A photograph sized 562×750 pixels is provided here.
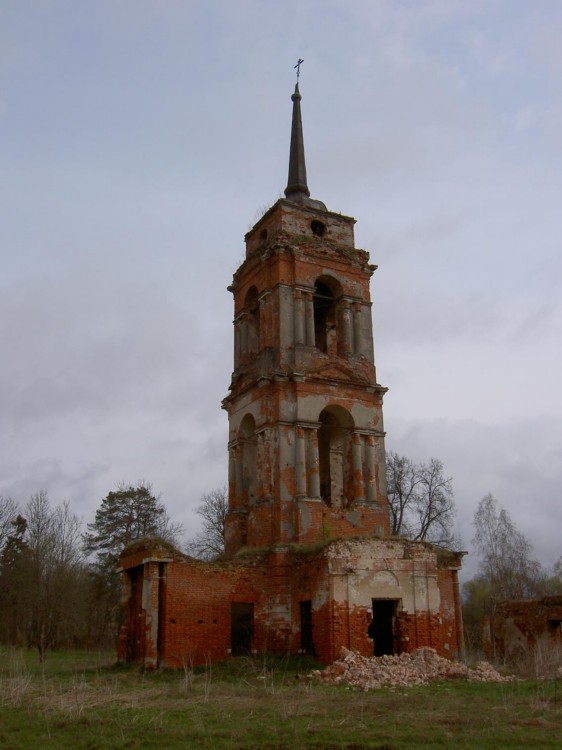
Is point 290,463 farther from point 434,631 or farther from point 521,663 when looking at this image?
point 521,663

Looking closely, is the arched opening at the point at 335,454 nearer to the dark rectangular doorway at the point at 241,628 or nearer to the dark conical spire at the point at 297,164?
the dark rectangular doorway at the point at 241,628

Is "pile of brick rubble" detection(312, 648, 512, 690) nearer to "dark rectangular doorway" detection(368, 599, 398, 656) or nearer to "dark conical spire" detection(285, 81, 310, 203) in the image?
"dark rectangular doorway" detection(368, 599, 398, 656)

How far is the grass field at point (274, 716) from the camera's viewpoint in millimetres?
7973

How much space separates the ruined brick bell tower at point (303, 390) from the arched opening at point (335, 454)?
3cm

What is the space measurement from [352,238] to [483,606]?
25811 mm

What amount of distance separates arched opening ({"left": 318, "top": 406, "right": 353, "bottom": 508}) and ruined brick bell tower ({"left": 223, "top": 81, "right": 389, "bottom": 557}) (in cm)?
3

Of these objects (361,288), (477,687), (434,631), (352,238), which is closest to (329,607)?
(434,631)

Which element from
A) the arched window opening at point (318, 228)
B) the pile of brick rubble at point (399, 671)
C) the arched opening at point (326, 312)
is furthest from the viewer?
the arched window opening at point (318, 228)

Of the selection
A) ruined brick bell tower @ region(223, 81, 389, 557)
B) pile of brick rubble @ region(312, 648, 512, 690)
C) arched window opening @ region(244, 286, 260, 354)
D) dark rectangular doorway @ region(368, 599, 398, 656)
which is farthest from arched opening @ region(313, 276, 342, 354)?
pile of brick rubble @ region(312, 648, 512, 690)

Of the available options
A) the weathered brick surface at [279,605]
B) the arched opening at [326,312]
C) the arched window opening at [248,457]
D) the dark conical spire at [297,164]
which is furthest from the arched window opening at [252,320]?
the weathered brick surface at [279,605]

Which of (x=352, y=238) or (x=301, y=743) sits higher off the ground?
(x=352, y=238)

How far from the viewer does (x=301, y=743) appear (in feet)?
25.8

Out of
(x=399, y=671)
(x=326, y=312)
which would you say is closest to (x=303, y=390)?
(x=326, y=312)

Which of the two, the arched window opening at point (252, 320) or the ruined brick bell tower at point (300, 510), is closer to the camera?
the ruined brick bell tower at point (300, 510)
